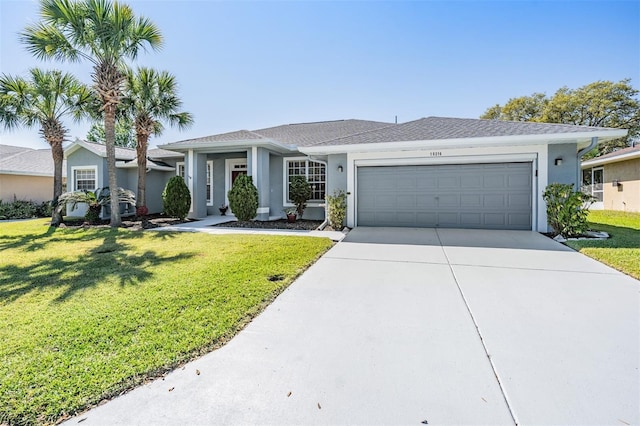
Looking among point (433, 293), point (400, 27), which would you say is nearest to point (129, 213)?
point (400, 27)

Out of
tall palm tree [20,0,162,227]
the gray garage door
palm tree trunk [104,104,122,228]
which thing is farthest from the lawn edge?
tall palm tree [20,0,162,227]

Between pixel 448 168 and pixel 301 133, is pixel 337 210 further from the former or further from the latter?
pixel 301 133

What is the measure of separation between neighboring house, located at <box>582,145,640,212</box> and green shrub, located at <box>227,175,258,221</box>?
14.8 m

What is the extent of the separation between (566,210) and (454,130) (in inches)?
141

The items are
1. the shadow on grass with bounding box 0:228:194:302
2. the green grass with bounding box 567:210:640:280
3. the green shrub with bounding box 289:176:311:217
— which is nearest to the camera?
the shadow on grass with bounding box 0:228:194:302

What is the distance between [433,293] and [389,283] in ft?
2.15

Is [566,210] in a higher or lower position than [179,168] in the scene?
lower

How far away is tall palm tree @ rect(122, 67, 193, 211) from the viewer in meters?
12.2

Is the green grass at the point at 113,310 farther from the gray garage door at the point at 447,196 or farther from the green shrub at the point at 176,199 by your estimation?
the green shrub at the point at 176,199

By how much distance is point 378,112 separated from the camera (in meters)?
19.1

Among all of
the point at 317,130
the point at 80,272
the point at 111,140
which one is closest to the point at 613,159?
the point at 317,130

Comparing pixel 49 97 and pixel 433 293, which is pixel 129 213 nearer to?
pixel 49 97

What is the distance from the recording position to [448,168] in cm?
970

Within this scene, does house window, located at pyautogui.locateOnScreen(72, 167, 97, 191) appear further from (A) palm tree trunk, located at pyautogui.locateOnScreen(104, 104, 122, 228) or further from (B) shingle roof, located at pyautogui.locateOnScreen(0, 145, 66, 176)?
(A) palm tree trunk, located at pyautogui.locateOnScreen(104, 104, 122, 228)
